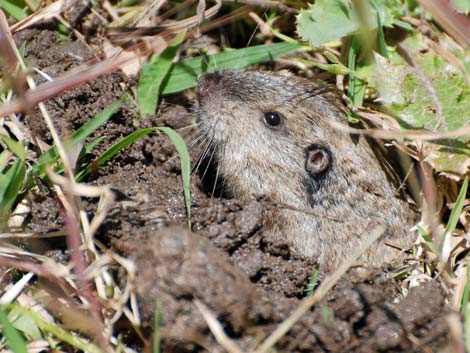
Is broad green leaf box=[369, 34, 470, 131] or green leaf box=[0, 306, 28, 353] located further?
broad green leaf box=[369, 34, 470, 131]

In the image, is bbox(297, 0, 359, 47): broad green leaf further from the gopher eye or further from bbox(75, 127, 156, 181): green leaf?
bbox(75, 127, 156, 181): green leaf

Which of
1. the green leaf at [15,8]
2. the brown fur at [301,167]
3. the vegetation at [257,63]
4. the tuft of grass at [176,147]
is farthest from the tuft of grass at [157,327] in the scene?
the green leaf at [15,8]

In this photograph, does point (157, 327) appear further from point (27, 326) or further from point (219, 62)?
point (219, 62)

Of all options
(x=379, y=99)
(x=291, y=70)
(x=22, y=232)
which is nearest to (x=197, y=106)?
(x=291, y=70)

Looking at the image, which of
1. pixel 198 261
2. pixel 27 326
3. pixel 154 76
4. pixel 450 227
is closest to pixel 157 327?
pixel 198 261

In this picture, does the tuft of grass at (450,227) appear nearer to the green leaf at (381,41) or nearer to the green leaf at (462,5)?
the green leaf at (381,41)

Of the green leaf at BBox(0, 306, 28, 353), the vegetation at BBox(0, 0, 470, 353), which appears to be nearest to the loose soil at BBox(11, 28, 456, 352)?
the vegetation at BBox(0, 0, 470, 353)

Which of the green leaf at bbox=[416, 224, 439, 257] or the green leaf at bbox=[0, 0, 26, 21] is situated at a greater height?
the green leaf at bbox=[0, 0, 26, 21]
